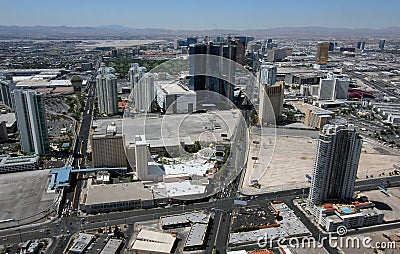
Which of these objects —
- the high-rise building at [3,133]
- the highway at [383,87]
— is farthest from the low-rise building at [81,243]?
the highway at [383,87]

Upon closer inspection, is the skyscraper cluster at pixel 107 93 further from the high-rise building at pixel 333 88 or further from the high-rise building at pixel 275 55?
the high-rise building at pixel 275 55

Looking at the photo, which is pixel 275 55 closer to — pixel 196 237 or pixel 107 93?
pixel 107 93

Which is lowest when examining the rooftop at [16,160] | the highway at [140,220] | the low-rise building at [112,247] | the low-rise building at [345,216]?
the highway at [140,220]

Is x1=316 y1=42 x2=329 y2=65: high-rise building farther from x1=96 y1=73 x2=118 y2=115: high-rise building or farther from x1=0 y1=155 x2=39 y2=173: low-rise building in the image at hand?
x1=0 y1=155 x2=39 y2=173: low-rise building

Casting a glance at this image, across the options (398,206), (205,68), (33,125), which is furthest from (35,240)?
(205,68)

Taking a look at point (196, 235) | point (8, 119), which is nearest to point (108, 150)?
point (196, 235)

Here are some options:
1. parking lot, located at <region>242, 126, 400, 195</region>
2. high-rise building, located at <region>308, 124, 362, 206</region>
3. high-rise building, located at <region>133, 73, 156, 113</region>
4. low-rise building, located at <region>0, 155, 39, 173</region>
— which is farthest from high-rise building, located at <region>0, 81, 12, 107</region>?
high-rise building, located at <region>308, 124, 362, 206</region>
